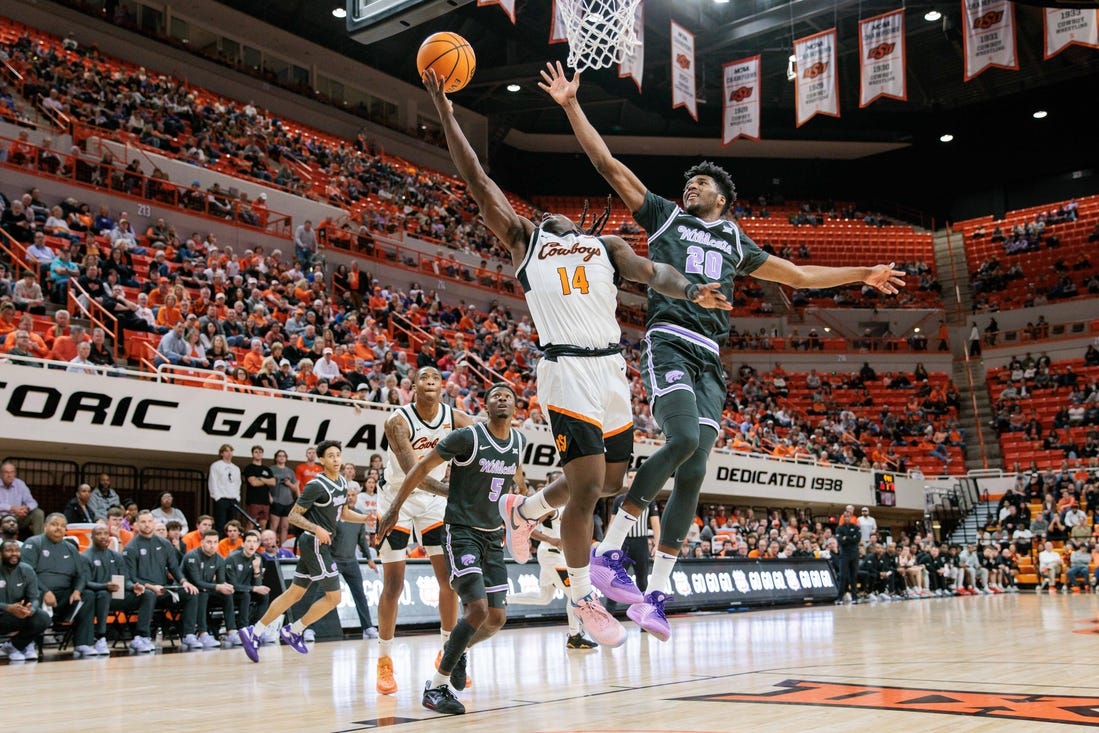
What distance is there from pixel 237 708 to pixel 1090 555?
908 inches

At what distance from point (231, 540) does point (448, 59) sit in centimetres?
925

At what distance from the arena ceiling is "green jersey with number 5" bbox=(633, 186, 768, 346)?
85.2 ft

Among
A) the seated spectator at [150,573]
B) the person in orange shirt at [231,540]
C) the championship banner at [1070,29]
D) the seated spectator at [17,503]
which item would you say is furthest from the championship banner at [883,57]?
the seated spectator at [17,503]

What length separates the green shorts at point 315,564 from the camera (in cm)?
1002

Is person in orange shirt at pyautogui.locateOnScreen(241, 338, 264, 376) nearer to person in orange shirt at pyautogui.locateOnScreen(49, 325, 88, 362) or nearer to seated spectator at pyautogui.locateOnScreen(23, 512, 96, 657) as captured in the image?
person in orange shirt at pyautogui.locateOnScreen(49, 325, 88, 362)

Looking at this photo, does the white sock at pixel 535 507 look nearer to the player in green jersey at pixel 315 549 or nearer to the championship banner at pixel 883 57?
the player in green jersey at pixel 315 549

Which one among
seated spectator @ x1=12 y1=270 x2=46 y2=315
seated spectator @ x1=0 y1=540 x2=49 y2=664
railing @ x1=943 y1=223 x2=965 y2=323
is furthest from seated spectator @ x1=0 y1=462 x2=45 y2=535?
railing @ x1=943 y1=223 x2=965 y2=323

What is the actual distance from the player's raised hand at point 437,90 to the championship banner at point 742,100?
76.3ft

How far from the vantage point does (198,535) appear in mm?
13562

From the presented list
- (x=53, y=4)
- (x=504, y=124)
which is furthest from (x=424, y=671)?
(x=504, y=124)

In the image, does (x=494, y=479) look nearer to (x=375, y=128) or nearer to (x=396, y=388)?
(x=396, y=388)

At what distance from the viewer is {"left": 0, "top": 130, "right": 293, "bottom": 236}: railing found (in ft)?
68.2

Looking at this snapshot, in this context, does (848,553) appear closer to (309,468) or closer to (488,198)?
(309,468)

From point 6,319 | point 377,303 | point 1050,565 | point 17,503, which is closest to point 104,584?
point 17,503
